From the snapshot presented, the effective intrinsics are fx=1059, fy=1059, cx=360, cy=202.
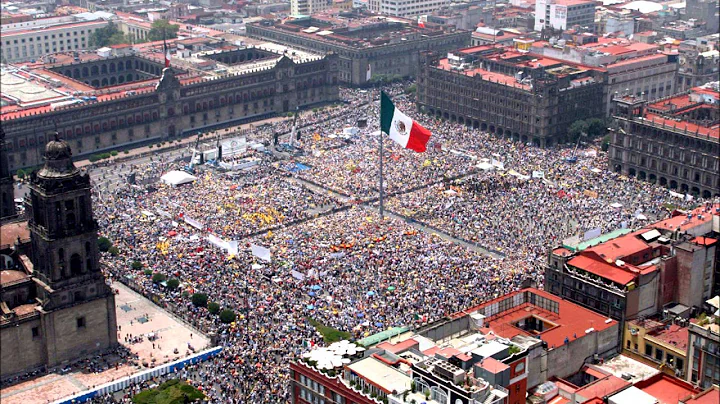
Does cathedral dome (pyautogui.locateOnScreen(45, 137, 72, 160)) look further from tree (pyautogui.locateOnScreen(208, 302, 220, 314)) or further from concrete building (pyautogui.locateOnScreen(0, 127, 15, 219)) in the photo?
tree (pyautogui.locateOnScreen(208, 302, 220, 314))

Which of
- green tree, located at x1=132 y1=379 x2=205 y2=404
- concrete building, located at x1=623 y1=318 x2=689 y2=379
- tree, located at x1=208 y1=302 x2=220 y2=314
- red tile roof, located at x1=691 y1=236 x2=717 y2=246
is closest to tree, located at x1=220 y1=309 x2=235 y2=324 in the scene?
tree, located at x1=208 y1=302 x2=220 y2=314

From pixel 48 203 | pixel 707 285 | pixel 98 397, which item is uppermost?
pixel 48 203

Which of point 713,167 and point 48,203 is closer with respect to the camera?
point 48,203

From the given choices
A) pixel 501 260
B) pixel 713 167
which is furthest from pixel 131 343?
pixel 713 167

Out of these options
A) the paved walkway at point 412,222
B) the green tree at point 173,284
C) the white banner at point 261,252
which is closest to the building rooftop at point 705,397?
the paved walkway at point 412,222

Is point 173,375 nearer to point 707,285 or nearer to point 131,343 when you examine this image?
point 131,343

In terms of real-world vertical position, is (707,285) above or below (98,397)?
above

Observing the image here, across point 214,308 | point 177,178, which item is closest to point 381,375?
point 214,308

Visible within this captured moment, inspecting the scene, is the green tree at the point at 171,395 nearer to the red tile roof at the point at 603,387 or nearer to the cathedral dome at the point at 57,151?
the cathedral dome at the point at 57,151
